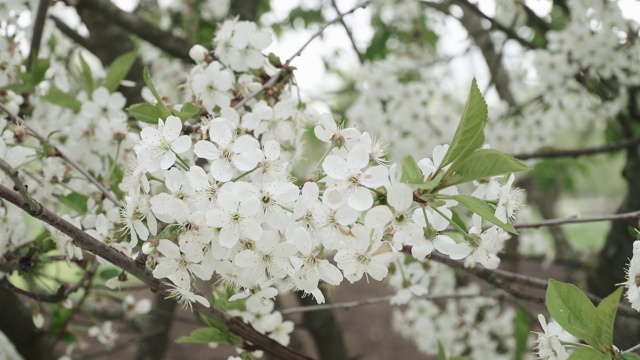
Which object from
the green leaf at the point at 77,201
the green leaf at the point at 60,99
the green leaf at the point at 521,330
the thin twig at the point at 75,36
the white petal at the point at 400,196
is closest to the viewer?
the white petal at the point at 400,196

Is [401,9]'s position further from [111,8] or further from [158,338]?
[158,338]

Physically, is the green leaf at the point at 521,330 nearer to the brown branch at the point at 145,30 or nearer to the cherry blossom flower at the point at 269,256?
the cherry blossom flower at the point at 269,256

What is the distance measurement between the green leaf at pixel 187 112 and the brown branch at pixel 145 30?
133cm

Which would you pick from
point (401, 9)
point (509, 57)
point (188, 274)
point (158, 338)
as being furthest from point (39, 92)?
point (509, 57)

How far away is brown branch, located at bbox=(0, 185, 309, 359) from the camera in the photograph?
2.98 ft

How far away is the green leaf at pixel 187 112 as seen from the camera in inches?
42.6

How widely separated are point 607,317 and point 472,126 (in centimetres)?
37

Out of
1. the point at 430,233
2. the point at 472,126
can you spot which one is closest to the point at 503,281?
the point at 430,233

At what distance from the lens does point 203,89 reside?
1.32 metres

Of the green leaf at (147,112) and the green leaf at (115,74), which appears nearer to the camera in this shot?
the green leaf at (147,112)

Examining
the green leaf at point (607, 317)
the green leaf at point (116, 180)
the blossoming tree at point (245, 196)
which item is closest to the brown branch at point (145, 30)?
the blossoming tree at point (245, 196)

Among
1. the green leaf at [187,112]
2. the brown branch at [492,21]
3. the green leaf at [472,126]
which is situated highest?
the brown branch at [492,21]

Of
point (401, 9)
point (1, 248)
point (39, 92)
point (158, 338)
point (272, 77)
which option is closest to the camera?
point (1, 248)

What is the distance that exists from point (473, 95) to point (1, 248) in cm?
105
